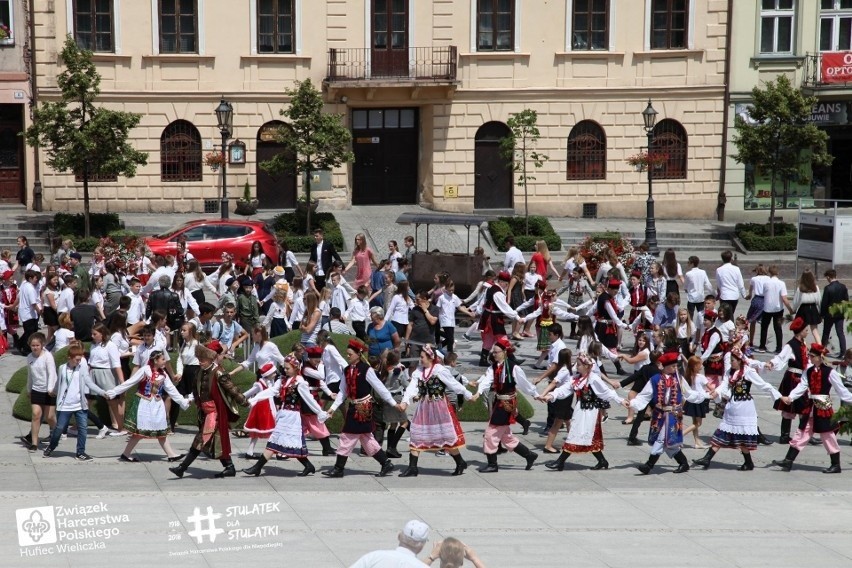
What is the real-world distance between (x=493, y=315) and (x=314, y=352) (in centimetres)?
524

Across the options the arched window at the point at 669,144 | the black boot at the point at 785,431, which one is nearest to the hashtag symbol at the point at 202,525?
the black boot at the point at 785,431

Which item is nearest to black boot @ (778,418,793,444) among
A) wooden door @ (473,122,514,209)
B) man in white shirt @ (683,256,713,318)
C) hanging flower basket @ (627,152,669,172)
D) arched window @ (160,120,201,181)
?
man in white shirt @ (683,256,713,318)

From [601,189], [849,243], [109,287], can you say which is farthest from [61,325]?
[601,189]

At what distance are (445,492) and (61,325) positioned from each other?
6203mm

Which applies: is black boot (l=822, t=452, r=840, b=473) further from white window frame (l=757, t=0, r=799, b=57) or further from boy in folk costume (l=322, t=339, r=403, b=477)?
white window frame (l=757, t=0, r=799, b=57)

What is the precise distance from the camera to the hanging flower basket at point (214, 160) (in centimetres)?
3569

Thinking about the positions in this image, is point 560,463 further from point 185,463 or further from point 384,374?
point 185,463

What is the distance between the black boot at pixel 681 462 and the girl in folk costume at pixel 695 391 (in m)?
0.78

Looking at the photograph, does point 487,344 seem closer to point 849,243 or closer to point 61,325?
point 61,325

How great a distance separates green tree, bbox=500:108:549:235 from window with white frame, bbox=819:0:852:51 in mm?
8614

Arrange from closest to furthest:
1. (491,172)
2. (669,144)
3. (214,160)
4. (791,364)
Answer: (791,364)
(214,160)
(491,172)
(669,144)

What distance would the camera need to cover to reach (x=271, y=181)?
3738cm

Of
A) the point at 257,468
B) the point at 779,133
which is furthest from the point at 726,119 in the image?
the point at 257,468

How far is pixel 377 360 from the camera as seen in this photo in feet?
53.3
